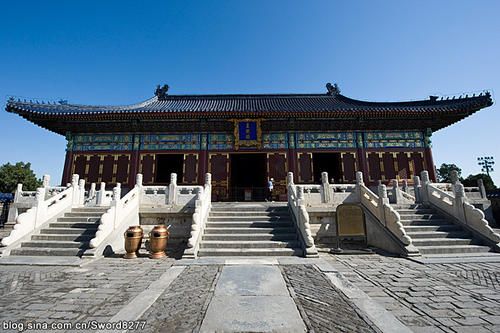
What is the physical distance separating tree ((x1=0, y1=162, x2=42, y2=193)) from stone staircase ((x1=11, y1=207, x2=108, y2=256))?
35609 mm

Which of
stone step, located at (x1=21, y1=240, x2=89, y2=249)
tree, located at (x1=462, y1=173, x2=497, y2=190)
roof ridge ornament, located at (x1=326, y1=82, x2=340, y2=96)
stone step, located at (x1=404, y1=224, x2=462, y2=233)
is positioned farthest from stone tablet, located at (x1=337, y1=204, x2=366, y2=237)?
tree, located at (x1=462, y1=173, x2=497, y2=190)

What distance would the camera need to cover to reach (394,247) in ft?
23.5

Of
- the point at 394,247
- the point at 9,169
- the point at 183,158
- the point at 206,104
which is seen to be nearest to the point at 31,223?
the point at 183,158

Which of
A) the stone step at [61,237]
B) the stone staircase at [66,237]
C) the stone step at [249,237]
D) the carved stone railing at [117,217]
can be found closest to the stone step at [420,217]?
the stone step at [249,237]

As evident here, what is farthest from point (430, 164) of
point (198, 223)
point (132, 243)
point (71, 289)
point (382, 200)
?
point (71, 289)

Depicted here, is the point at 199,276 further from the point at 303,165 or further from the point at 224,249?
the point at 303,165

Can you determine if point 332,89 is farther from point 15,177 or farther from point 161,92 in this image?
point 15,177

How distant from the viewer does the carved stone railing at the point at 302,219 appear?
6648 mm

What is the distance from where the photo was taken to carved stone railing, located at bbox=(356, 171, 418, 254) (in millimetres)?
A: 6906

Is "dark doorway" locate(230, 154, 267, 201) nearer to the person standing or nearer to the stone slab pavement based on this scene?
the person standing

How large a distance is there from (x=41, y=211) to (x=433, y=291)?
36.8ft

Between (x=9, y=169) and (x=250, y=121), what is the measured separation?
39739 mm

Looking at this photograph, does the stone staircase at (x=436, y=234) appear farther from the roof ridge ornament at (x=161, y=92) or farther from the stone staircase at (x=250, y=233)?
the roof ridge ornament at (x=161, y=92)

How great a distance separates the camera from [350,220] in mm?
7203
